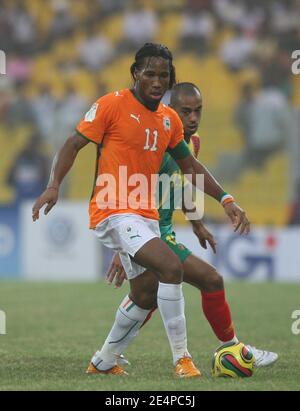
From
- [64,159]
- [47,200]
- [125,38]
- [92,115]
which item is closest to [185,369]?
[47,200]

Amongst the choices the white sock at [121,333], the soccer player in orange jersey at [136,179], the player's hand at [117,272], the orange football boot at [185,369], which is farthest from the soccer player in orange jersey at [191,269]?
the orange football boot at [185,369]

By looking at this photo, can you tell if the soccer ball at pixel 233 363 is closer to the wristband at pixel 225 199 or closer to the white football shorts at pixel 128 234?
the white football shorts at pixel 128 234

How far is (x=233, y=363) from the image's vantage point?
6340 millimetres

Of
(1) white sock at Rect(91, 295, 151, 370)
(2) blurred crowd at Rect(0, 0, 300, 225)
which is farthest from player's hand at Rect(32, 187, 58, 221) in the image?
(2) blurred crowd at Rect(0, 0, 300, 225)

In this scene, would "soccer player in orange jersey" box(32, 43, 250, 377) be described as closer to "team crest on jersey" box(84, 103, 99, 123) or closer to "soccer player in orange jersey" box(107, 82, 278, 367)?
"team crest on jersey" box(84, 103, 99, 123)

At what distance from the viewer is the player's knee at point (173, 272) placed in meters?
6.07

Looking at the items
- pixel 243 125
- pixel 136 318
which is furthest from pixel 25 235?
pixel 136 318

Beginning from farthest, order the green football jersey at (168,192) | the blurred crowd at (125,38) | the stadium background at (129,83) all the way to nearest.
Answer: the blurred crowd at (125,38) < the stadium background at (129,83) < the green football jersey at (168,192)

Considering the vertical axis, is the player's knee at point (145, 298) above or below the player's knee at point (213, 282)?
below

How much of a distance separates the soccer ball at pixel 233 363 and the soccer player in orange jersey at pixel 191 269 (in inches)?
9.8

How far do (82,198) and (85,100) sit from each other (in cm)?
241

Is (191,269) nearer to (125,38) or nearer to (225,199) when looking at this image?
(225,199)
